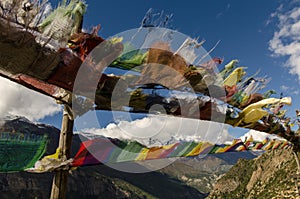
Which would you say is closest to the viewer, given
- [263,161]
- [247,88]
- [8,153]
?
[8,153]

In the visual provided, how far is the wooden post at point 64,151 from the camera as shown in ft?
8.86

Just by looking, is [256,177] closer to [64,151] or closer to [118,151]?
[118,151]

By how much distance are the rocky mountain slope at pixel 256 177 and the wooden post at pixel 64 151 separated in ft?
283

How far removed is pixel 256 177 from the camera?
109312 millimetres

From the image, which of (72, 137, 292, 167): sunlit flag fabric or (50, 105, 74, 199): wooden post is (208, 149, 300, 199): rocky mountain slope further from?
(50, 105, 74, 199): wooden post

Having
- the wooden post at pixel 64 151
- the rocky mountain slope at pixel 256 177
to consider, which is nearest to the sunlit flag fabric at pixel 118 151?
the wooden post at pixel 64 151

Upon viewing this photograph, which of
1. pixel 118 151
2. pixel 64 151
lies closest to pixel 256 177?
pixel 118 151

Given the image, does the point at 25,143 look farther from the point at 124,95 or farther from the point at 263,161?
the point at 263,161

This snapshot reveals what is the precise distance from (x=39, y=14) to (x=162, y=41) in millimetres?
1021

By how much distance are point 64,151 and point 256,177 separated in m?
117

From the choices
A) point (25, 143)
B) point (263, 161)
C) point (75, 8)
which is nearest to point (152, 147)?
point (25, 143)

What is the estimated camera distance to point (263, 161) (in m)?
118

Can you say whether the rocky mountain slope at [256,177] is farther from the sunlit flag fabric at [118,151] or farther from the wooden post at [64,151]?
the wooden post at [64,151]

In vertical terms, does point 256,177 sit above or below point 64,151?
above
